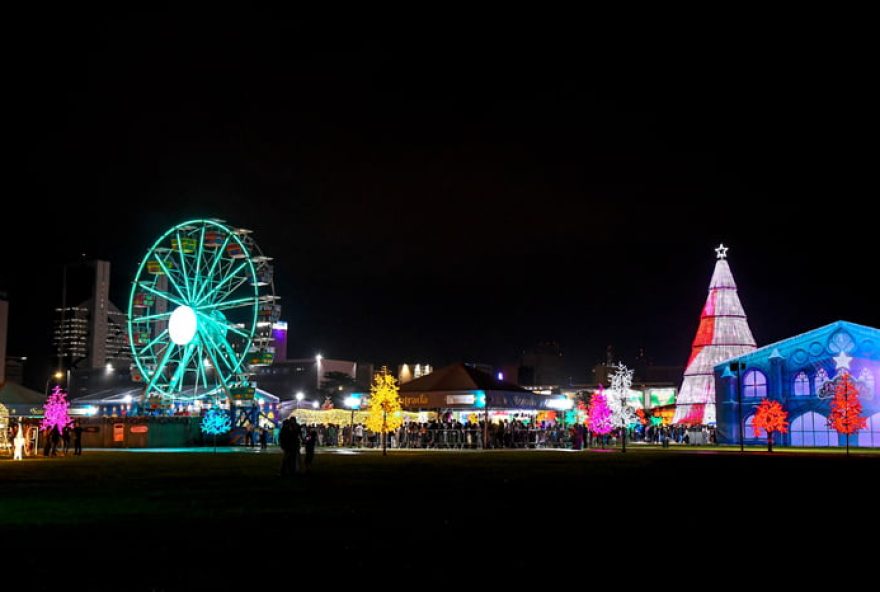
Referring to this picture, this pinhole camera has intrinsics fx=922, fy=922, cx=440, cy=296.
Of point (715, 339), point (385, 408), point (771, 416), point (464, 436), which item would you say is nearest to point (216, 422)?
point (385, 408)

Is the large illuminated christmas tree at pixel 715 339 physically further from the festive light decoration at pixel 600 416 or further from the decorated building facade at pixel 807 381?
the festive light decoration at pixel 600 416

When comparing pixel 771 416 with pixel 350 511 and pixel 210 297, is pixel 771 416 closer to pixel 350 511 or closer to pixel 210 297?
pixel 210 297

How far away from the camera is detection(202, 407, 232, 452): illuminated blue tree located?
5319cm

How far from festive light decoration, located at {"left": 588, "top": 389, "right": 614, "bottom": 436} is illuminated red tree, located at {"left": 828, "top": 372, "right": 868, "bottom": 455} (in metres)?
12.5

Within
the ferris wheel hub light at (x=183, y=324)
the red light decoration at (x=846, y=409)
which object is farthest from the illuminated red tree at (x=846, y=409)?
the ferris wheel hub light at (x=183, y=324)

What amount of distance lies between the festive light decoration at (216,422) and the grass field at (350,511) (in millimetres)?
26617

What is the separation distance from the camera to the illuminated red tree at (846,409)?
51344mm

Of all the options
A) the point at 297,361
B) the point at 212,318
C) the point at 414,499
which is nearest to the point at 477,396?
the point at 212,318

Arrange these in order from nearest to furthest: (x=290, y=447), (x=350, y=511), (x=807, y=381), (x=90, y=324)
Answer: (x=350, y=511) → (x=290, y=447) → (x=807, y=381) → (x=90, y=324)

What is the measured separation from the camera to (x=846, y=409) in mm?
50781

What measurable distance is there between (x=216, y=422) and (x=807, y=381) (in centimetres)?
3793

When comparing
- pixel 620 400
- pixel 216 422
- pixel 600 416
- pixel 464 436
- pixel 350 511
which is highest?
pixel 620 400

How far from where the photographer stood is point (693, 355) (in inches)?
2694

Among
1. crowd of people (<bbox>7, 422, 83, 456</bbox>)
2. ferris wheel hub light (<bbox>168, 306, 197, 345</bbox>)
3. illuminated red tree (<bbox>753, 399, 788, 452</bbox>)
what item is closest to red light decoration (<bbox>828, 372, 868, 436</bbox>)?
illuminated red tree (<bbox>753, 399, 788, 452</bbox>)
